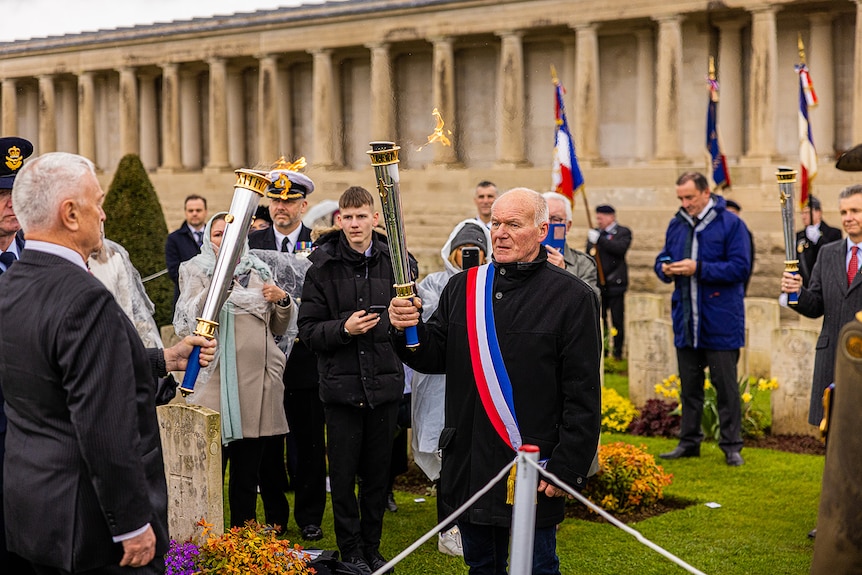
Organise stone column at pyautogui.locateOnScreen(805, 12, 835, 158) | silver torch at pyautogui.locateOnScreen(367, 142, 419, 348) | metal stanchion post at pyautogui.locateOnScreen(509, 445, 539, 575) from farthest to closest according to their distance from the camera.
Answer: stone column at pyautogui.locateOnScreen(805, 12, 835, 158) < silver torch at pyautogui.locateOnScreen(367, 142, 419, 348) < metal stanchion post at pyautogui.locateOnScreen(509, 445, 539, 575)

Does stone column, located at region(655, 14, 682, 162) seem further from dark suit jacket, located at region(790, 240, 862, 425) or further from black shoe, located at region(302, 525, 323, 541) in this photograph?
black shoe, located at region(302, 525, 323, 541)

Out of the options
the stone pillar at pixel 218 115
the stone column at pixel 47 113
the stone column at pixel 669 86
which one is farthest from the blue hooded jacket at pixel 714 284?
the stone column at pixel 47 113

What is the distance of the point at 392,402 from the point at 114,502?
340 centimetres

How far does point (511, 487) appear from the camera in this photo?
5082 mm

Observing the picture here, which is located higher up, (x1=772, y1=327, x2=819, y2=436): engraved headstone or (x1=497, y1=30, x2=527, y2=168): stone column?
(x1=497, y1=30, x2=527, y2=168): stone column

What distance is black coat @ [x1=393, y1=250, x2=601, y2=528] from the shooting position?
5156 mm

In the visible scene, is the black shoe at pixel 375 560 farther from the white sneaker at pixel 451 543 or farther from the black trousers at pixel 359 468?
the white sneaker at pixel 451 543

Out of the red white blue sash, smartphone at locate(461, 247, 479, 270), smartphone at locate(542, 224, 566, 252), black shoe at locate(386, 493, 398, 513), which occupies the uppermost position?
smartphone at locate(542, 224, 566, 252)

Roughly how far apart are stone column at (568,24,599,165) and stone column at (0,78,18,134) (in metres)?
26.1

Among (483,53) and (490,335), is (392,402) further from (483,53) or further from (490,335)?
(483,53)

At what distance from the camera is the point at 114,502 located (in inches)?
154

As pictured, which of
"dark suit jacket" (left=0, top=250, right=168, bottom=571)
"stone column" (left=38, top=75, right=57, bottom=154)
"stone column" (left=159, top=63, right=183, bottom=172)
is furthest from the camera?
"stone column" (left=38, top=75, right=57, bottom=154)

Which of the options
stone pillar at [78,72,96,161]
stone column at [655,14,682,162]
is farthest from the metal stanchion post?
stone pillar at [78,72,96,161]

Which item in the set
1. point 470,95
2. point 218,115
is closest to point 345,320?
point 470,95
